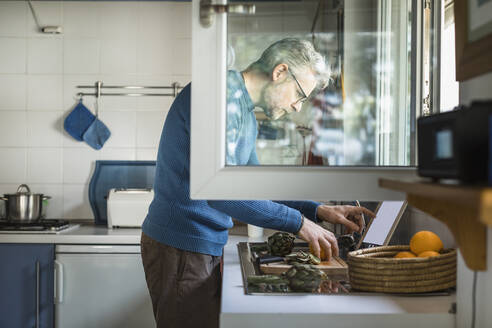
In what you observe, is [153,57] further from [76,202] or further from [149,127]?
[76,202]

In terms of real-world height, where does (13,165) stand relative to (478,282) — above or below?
above

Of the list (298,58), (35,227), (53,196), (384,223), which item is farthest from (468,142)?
(53,196)

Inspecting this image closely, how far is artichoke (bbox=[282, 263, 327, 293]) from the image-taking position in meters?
1.23

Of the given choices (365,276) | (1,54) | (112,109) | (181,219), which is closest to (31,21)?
(1,54)

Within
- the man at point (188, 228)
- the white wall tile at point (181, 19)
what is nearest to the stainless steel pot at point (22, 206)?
the white wall tile at point (181, 19)

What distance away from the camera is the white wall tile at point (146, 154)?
3.19 meters

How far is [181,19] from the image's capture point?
3.19 metres

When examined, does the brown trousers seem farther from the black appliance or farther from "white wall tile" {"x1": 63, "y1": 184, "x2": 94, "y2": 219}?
"white wall tile" {"x1": 63, "y1": 184, "x2": 94, "y2": 219}

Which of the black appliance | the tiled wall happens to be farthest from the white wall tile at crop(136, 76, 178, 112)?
the black appliance

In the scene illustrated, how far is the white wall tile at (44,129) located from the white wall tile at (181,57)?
735 millimetres

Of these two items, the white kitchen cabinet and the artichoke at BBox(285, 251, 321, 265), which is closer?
the artichoke at BBox(285, 251, 321, 265)

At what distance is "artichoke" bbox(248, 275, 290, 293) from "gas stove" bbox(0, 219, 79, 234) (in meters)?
1.69

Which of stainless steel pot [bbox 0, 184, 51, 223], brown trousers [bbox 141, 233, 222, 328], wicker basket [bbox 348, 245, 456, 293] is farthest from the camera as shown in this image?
stainless steel pot [bbox 0, 184, 51, 223]

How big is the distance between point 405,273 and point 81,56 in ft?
8.30
